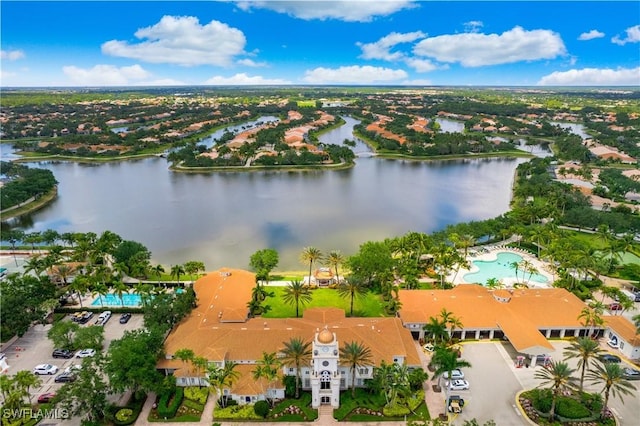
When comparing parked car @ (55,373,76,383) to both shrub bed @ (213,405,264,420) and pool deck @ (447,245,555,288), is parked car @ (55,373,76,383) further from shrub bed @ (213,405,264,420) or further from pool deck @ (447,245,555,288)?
pool deck @ (447,245,555,288)

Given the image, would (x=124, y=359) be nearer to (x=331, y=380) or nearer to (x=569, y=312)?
(x=331, y=380)

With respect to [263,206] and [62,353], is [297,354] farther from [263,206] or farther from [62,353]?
[263,206]

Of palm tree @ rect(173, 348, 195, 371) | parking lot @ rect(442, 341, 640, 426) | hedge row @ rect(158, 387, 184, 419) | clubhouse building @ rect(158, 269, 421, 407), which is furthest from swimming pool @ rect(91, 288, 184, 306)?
parking lot @ rect(442, 341, 640, 426)

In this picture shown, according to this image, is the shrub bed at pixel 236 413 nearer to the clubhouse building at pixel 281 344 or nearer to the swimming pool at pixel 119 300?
the clubhouse building at pixel 281 344

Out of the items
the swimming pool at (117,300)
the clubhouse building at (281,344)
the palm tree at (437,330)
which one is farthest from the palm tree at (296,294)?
the swimming pool at (117,300)

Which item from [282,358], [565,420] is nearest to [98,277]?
[282,358]

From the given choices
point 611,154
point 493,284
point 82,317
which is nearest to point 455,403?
point 493,284
